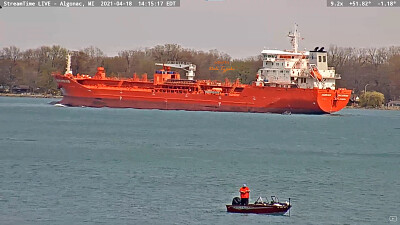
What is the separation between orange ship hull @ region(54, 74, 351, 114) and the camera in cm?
9719

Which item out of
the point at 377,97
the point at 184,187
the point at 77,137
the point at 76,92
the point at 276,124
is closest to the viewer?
the point at 184,187

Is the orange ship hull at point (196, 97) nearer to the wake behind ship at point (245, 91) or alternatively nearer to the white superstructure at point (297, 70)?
the wake behind ship at point (245, 91)

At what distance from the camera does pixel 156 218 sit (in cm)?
3312

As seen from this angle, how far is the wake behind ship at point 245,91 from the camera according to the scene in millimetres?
97688

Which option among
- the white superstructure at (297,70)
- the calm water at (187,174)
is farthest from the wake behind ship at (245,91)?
the calm water at (187,174)

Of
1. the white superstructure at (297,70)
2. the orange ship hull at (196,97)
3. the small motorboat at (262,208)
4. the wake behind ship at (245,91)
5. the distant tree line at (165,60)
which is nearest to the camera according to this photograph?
the small motorboat at (262,208)

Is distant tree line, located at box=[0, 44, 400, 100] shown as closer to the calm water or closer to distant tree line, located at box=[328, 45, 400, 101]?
distant tree line, located at box=[328, 45, 400, 101]

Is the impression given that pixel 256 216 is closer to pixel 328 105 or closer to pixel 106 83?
pixel 328 105

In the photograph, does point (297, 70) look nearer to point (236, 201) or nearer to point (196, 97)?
point (196, 97)

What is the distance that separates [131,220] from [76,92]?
76468 millimetres

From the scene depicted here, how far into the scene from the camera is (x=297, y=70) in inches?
4048

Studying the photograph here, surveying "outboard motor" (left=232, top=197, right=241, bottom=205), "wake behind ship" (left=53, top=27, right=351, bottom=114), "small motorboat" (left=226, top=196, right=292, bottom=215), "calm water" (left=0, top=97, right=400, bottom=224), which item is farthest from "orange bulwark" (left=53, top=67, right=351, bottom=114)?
"small motorboat" (left=226, top=196, right=292, bottom=215)

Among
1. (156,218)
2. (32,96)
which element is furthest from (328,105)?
(32,96)

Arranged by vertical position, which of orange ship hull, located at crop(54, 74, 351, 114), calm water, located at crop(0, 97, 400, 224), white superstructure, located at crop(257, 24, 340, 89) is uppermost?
white superstructure, located at crop(257, 24, 340, 89)
